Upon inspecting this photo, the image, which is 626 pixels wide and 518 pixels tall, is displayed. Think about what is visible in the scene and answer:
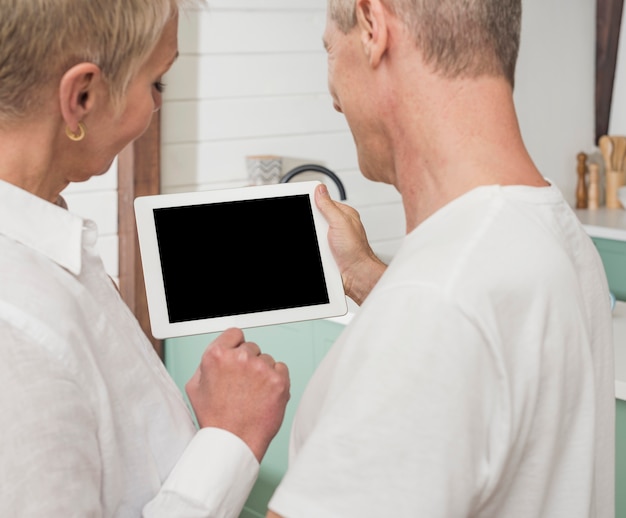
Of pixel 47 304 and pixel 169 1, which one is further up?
pixel 169 1

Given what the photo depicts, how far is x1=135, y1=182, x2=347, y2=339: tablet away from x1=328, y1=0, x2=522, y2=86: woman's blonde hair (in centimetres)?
52

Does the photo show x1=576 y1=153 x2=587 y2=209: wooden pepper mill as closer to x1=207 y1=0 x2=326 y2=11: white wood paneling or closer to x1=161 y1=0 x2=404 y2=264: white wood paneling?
x1=161 y1=0 x2=404 y2=264: white wood paneling

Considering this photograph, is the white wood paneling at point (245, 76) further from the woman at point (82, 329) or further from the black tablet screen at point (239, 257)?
the woman at point (82, 329)

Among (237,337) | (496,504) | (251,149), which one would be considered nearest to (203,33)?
(251,149)

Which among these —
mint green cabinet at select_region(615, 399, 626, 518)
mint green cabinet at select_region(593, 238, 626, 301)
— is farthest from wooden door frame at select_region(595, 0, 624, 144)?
mint green cabinet at select_region(615, 399, 626, 518)

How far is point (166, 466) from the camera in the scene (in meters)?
0.98

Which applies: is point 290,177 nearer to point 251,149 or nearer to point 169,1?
point 251,149

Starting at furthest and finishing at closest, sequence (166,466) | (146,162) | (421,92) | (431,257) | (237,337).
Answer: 1. (146,162)
2. (237,337)
3. (166,466)
4. (421,92)
5. (431,257)

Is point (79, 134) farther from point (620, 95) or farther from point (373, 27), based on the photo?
point (620, 95)

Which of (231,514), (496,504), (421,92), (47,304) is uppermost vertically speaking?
(421,92)

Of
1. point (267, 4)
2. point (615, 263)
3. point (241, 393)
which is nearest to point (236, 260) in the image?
point (241, 393)

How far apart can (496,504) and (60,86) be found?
52 cm

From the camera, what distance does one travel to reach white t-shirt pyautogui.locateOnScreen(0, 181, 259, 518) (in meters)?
0.78

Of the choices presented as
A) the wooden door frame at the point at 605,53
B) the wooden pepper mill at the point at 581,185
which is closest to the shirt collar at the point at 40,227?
the wooden pepper mill at the point at 581,185
